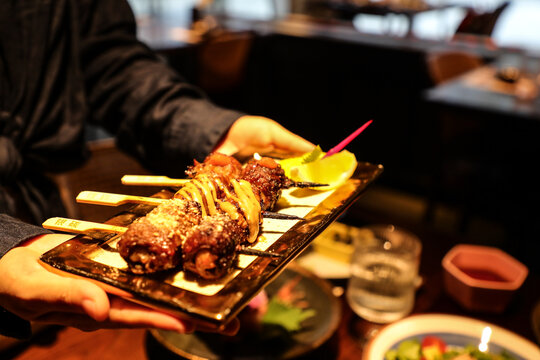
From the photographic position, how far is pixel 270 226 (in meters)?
1.41

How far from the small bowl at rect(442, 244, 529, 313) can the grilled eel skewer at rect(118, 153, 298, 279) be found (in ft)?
3.06

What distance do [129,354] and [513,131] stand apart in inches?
146

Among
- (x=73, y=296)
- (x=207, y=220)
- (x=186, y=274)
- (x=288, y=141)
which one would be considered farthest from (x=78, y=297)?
(x=288, y=141)

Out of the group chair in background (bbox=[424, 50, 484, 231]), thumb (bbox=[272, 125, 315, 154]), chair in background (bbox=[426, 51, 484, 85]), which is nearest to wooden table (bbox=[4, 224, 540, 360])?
thumb (bbox=[272, 125, 315, 154])

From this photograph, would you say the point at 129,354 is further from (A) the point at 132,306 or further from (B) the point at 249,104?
(B) the point at 249,104

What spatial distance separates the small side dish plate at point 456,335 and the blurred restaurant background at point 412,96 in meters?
0.68

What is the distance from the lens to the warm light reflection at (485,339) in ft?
5.34

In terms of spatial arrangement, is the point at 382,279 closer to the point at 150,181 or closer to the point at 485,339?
the point at 485,339

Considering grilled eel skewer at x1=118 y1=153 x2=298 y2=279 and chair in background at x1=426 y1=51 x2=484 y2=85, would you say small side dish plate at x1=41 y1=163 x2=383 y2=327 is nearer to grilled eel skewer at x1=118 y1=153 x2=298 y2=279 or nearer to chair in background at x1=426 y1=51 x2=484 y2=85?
grilled eel skewer at x1=118 y1=153 x2=298 y2=279

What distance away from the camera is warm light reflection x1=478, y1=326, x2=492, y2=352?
1629 millimetres

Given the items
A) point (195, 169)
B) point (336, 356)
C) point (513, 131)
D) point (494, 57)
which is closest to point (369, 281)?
point (336, 356)

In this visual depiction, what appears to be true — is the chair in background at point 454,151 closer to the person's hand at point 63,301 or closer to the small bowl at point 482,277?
the small bowl at point 482,277

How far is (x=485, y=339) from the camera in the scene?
164cm

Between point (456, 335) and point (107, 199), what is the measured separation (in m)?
1.28
